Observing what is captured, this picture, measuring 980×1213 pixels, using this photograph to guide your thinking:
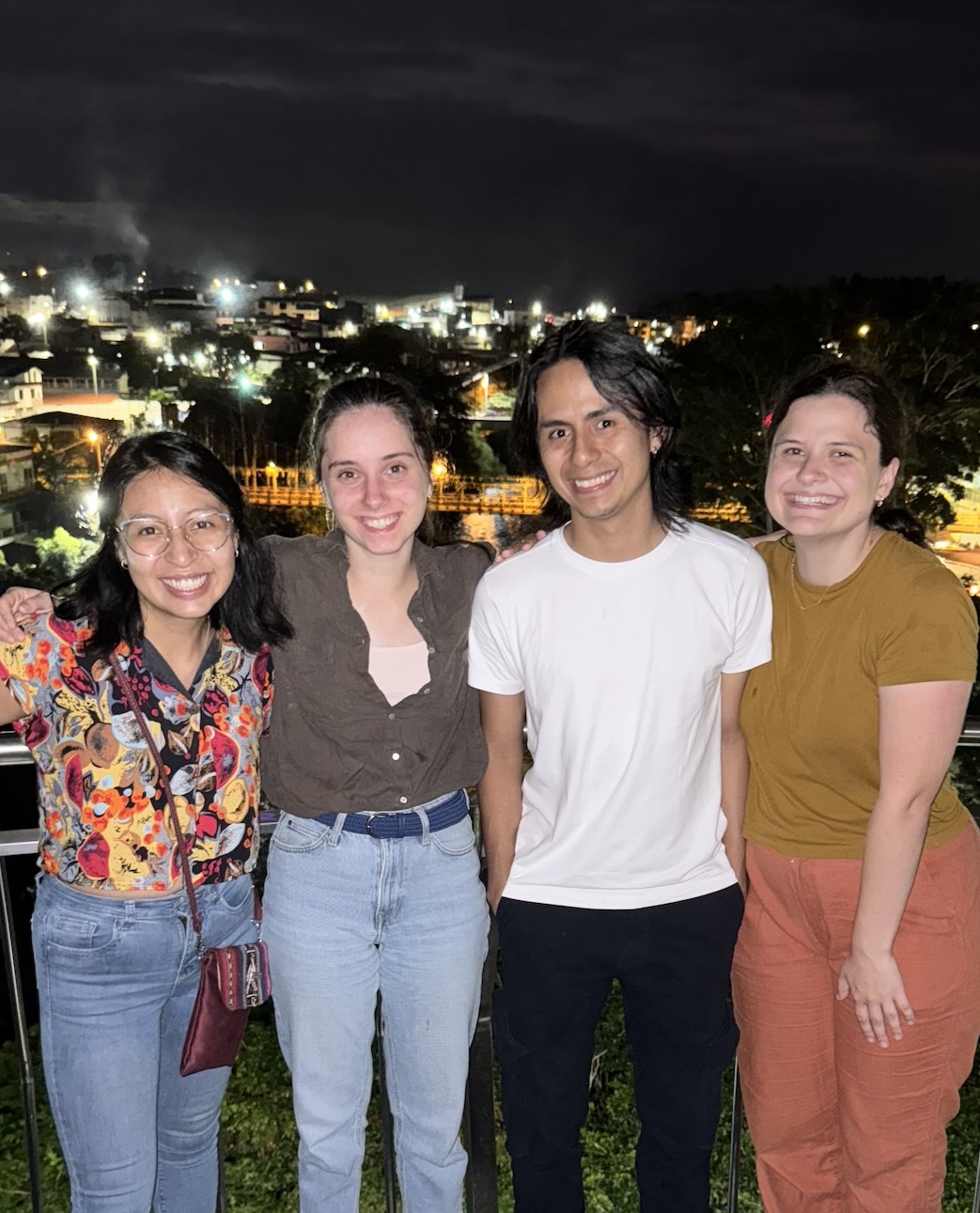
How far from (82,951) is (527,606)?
1112mm

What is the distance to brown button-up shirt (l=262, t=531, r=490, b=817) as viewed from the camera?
2.08 meters

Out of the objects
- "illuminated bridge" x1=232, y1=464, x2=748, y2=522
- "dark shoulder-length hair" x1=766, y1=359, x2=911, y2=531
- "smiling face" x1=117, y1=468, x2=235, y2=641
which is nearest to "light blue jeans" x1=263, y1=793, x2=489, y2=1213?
"smiling face" x1=117, y1=468, x2=235, y2=641

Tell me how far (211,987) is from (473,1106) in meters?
0.77

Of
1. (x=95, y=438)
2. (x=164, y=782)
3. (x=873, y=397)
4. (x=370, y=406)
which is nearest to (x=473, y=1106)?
(x=164, y=782)

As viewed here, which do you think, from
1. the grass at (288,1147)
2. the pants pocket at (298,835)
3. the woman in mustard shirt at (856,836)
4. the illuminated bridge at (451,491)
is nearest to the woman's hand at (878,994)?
the woman in mustard shirt at (856,836)

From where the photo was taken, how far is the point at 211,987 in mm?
1991

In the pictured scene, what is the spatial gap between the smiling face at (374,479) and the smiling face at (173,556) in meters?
0.30

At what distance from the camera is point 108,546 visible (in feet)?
6.70

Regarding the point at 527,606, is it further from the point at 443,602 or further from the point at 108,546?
the point at 108,546

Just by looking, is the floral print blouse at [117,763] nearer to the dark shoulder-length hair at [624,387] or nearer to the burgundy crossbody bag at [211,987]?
the burgundy crossbody bag at [211,987]

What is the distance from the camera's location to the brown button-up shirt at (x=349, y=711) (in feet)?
6.84

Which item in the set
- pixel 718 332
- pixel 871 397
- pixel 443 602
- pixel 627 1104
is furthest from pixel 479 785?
pixel 718 332

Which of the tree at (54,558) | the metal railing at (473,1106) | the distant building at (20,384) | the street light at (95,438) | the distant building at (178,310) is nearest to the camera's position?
the metal railing at (473,1106)

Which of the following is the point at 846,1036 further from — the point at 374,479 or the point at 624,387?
the point at 374,479
